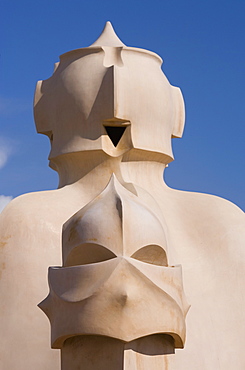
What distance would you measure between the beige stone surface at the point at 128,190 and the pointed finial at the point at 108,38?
19 mm

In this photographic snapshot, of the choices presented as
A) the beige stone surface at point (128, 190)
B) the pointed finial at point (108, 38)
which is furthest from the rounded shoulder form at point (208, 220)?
the pointed finial at point (108, 38)

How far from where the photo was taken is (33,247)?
1123cm

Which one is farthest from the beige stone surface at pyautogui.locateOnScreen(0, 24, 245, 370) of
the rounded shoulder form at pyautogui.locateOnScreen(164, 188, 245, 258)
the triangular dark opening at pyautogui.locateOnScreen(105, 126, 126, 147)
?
the triangular dark opening at pyautogui.locateOnScreen(105, 126, 126, 147)

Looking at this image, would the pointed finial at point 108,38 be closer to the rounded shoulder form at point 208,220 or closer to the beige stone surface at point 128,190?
the beige stone surface at point 128,190

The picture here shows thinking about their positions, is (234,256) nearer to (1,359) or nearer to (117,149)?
(117,149)

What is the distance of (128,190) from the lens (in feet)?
36.3

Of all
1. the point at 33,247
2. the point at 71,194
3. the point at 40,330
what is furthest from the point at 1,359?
the point at 71,194

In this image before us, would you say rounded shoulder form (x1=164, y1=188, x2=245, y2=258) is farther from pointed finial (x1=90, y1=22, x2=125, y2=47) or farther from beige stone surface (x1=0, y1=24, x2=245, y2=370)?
pointed finial (x1=90, y1=22, x2=125, y2=47)

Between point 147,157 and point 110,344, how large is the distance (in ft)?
14.6

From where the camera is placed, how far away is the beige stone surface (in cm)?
1098

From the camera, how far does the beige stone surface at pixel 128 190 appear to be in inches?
432

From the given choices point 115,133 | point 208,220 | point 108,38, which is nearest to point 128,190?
point 115,133

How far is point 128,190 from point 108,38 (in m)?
3.14

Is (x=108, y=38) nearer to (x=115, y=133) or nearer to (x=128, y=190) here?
(x=115, y=133)
